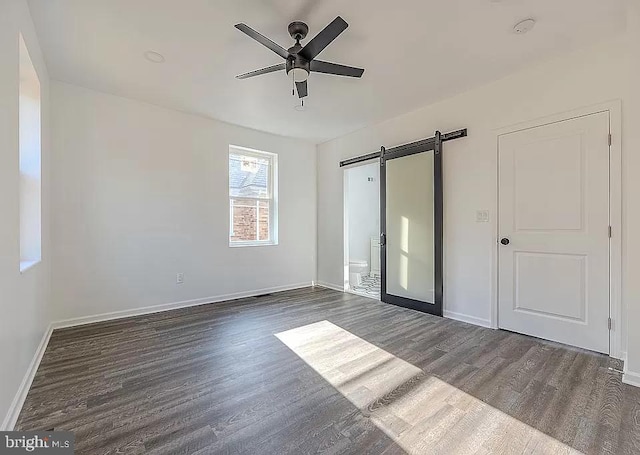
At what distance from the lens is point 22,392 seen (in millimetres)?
1832

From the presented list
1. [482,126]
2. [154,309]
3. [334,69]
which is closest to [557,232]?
[482,126]

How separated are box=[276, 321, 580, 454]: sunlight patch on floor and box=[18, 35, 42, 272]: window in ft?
8.03

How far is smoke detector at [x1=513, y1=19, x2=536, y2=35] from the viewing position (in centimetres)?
219

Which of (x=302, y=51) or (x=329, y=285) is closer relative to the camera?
(x=302, y=51)

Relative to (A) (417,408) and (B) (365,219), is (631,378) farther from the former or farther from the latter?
(B) (365,219)

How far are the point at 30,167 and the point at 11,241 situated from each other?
121 cm

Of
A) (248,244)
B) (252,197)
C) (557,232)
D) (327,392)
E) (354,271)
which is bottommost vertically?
(327,392)

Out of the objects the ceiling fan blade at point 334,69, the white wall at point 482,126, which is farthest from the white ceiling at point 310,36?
the ceiling fan blade at point 334,69

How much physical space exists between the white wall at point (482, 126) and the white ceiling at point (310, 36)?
0.17 m

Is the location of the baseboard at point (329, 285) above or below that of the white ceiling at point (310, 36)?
below

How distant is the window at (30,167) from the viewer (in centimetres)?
241

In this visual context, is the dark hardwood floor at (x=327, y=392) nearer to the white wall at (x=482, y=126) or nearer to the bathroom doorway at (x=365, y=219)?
the white wall at (x=482, y=126)

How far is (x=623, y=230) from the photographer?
92.3 inches

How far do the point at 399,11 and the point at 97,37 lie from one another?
241 centimetres
